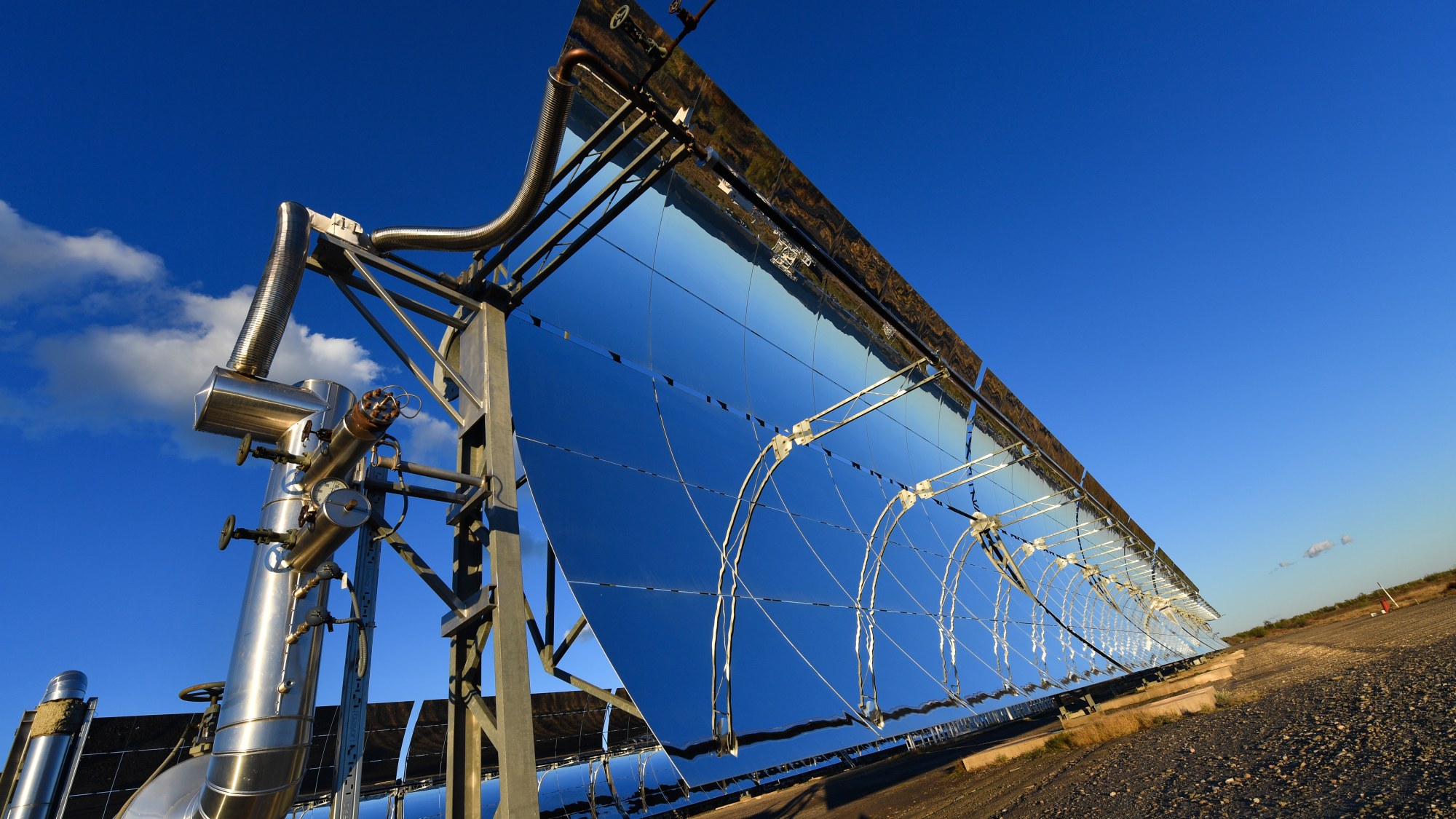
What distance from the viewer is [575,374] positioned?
793 cm

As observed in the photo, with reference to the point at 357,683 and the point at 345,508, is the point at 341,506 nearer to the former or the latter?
the point at 345,508

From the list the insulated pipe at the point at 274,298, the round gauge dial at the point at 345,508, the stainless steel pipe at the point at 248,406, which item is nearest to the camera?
the round gauge dial at the point at 345,508

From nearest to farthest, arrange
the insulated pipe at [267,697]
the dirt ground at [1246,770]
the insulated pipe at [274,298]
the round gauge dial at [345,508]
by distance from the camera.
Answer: the insulated pipe at [267,697] → the round gauge dial at [345,508] → the insulated pipe at [274,298] → the dirt ground at [1246,770]

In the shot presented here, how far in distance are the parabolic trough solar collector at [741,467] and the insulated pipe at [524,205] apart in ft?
3.35

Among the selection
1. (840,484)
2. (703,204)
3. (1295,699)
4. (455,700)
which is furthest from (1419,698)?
(455,700)

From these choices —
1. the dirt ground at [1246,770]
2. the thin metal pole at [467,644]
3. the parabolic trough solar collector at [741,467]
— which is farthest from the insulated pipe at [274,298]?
the dirt ground at [1246,770]

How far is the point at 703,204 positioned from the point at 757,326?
7.56 feet

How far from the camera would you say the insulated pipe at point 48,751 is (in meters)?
6.66

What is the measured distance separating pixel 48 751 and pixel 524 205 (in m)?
7.12

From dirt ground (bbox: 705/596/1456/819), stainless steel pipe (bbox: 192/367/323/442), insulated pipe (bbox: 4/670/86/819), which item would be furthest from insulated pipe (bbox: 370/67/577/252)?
dirt ground (bbox: 705/596/1456/819)

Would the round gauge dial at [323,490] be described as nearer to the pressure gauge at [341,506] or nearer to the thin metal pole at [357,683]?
the pressure gauge at [341,506]

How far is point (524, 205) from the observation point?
6.11 meters

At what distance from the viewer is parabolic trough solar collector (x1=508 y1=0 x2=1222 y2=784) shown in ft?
22.1

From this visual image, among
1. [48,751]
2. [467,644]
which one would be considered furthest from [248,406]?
[48,751]
